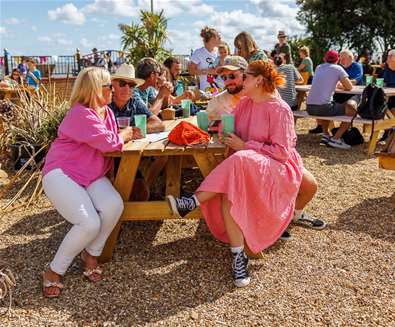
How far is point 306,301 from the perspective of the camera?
2645 millimetres

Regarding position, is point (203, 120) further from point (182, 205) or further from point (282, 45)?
point (282, 45)

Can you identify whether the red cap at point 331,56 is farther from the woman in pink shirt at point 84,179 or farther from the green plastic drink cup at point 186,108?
the woman in pink shirt at point 84,179

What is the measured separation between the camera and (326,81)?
6.53 metres

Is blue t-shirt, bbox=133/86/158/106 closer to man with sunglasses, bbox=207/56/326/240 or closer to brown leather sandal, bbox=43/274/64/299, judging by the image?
man with sunglasses, bbox=207/56/326/240

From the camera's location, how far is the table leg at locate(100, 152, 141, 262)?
303cm

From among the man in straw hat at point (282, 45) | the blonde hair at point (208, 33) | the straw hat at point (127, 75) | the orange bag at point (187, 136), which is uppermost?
the man in straw hat at point (282, 45)

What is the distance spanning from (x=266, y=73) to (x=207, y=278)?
134 centimetres

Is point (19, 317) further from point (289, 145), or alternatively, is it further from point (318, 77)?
point (318, 77)

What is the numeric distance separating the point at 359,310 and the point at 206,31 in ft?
15.1

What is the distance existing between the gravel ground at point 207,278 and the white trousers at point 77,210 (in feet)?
0.74

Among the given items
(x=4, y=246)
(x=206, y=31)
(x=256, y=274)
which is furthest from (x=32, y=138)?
(x=256, y=274)

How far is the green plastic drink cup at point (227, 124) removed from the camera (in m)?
3.07

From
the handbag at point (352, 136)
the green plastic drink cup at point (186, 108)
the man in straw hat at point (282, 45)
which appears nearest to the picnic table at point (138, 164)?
the green plastic drink cup at point (186, 108)

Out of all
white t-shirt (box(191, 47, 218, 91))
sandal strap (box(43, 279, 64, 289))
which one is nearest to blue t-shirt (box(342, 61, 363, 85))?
white t-shirt (box(191, 47, 218, 91))
